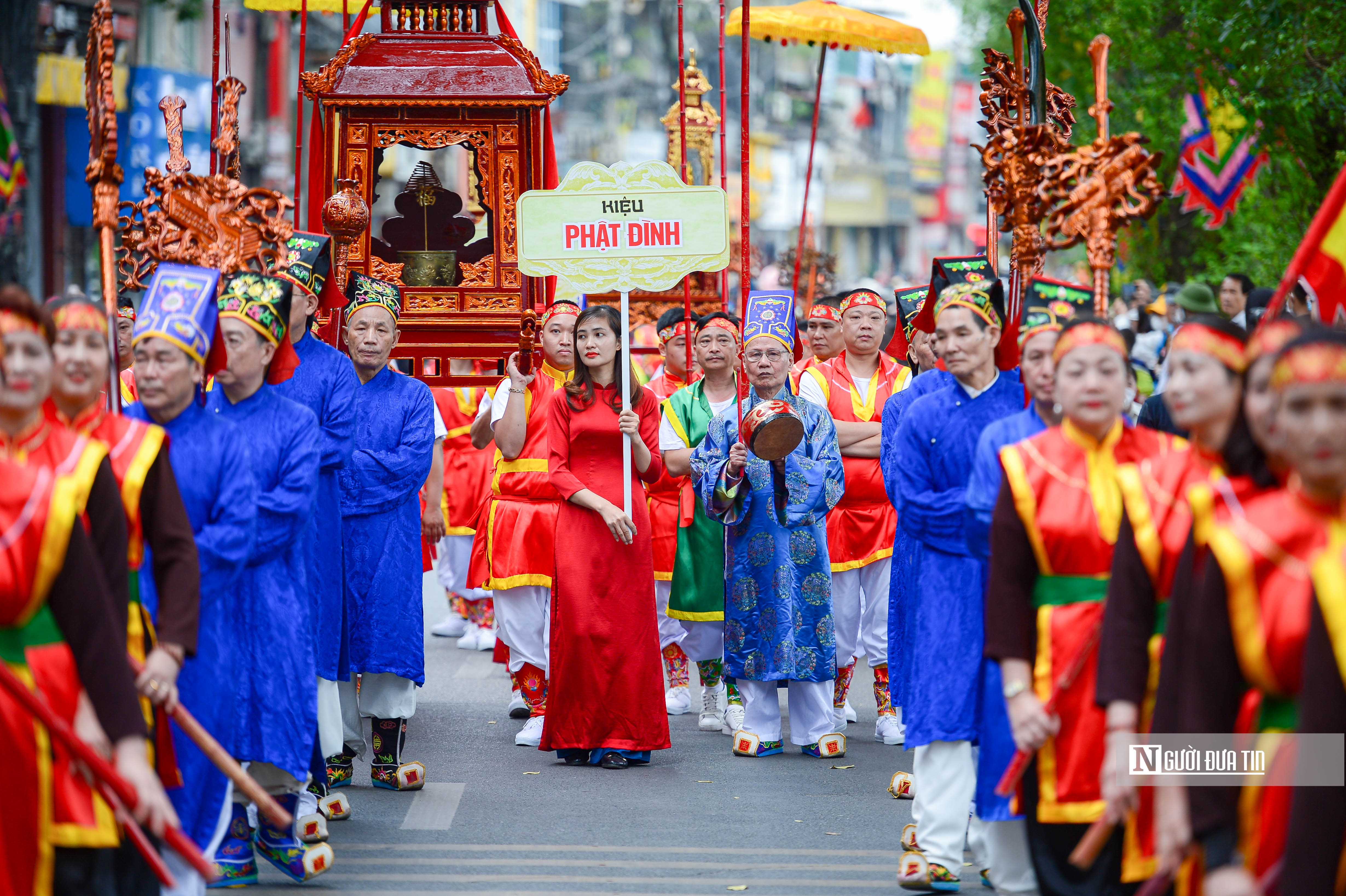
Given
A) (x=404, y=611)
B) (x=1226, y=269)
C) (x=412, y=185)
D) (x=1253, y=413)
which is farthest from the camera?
(x=1226, y=269)

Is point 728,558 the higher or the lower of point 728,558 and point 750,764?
the higher

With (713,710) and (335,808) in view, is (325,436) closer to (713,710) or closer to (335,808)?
(335,808)

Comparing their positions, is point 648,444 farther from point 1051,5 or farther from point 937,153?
point 937,153

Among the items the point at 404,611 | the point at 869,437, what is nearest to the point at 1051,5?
the point at 869,437

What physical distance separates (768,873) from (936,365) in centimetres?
245

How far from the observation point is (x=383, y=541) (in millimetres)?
6797

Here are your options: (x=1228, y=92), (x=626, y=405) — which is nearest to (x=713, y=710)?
(x=626, y=405)

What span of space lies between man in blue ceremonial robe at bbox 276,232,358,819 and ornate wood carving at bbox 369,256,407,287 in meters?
0.87

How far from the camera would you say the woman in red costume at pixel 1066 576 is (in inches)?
163

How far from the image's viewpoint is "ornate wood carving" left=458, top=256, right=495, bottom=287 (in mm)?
7324

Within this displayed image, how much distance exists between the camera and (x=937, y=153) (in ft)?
213

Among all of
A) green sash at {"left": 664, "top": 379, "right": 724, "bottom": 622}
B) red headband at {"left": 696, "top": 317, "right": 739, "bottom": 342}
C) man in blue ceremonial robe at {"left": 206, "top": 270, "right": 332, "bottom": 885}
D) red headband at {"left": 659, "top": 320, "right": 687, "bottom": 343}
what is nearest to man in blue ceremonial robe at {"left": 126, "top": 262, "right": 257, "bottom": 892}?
man in blue ceremonial robe at {"left": 206, "top": 270, "right": 332, "bottom": 885}

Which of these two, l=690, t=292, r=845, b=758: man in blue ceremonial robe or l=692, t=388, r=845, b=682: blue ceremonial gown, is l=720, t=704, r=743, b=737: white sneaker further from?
l=692, t=388, r=845, b=682: blue ceremonial gown

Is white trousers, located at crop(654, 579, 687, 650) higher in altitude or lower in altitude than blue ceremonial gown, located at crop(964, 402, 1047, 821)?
lower
